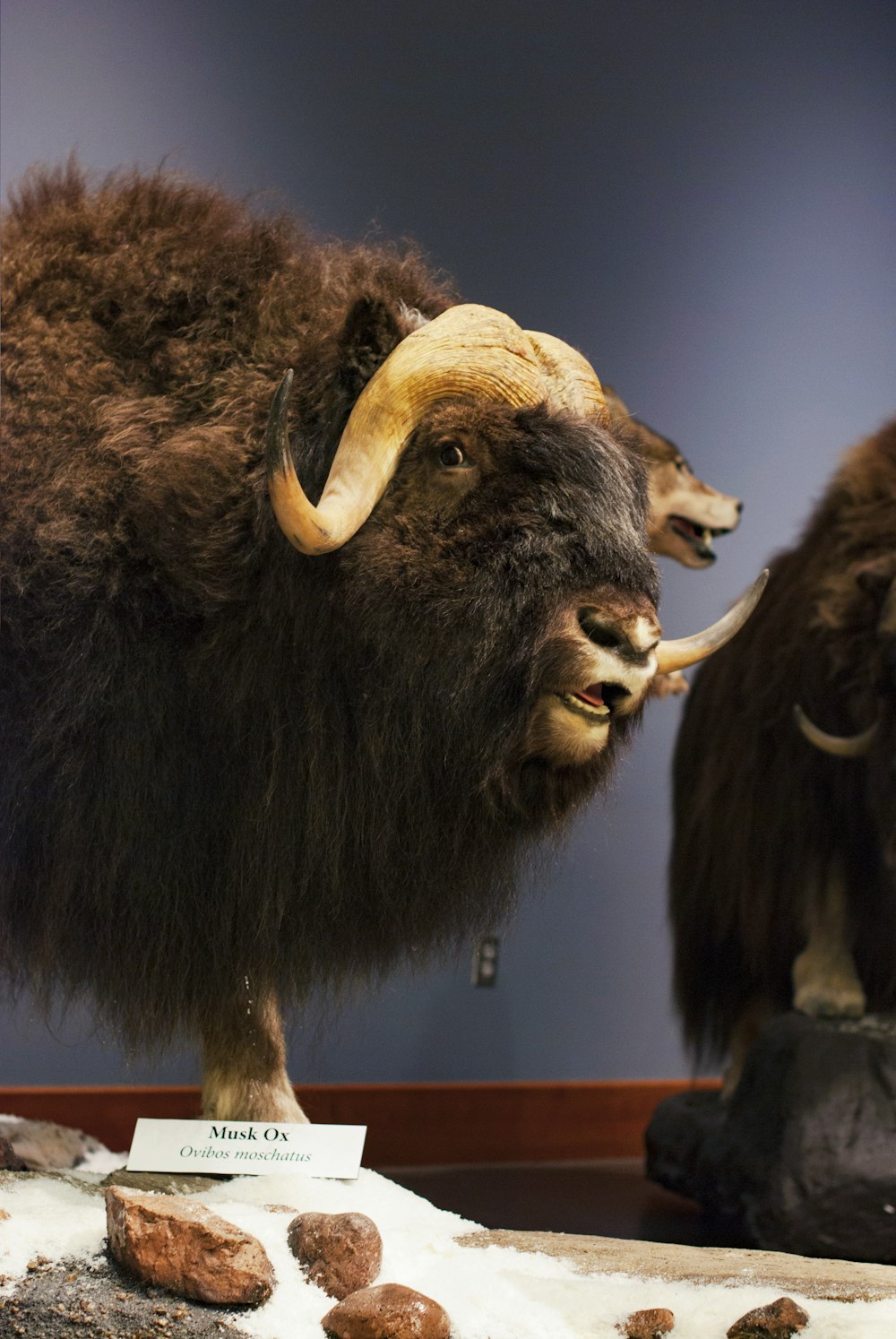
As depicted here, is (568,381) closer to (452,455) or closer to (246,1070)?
(452,455)

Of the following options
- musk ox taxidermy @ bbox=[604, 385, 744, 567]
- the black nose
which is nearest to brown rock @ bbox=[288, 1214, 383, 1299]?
the black nose

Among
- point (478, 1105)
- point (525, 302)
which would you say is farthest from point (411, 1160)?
point (525, 302)

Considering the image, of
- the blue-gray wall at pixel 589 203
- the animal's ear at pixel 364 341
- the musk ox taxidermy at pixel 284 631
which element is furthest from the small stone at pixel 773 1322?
the animal's ear at pixel 364 341

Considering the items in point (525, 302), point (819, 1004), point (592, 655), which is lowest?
point (819, 1004)

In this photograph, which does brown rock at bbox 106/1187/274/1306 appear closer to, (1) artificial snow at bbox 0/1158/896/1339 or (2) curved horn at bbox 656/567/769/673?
(1) artificial snow at bbox 0/1158/896/1339

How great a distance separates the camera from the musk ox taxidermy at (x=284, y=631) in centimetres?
181

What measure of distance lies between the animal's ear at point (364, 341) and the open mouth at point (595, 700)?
1.78 feet

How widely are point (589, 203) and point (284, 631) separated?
1873mm

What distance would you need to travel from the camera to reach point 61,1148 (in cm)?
230

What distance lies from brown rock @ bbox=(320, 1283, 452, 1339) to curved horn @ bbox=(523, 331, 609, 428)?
1.18 metres

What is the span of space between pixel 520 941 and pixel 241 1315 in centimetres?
196

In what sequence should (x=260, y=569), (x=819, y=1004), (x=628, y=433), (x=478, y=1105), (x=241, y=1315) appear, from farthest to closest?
(x=478, y=1105) → (x=819, y=1004) → (x=628, y=433) → (x=260, y=569) → (x=241, y=1315)

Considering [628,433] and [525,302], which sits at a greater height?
[525,302]

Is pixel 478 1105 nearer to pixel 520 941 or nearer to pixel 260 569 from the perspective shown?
pixel 520 941
